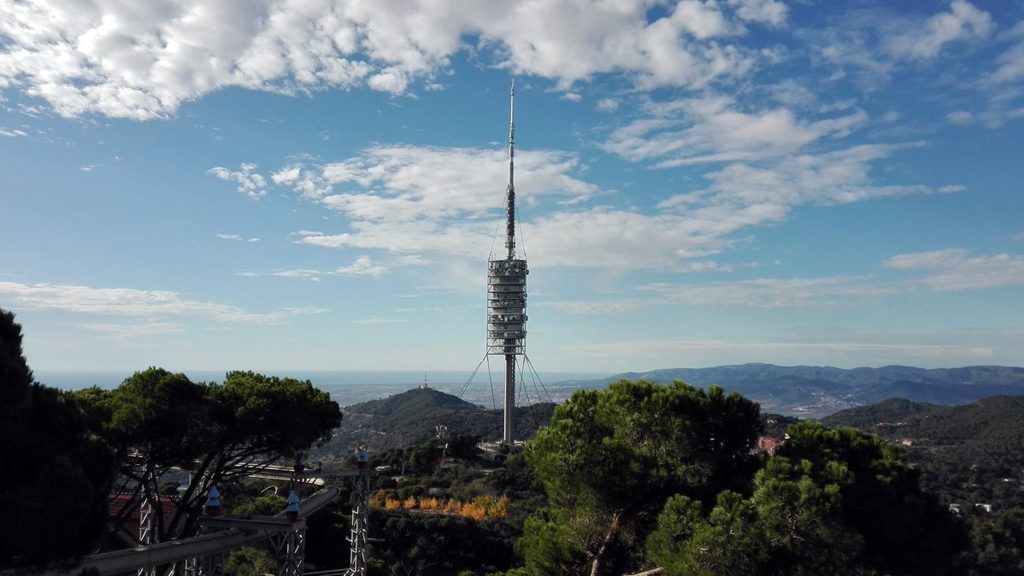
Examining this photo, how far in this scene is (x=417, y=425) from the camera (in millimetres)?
80812

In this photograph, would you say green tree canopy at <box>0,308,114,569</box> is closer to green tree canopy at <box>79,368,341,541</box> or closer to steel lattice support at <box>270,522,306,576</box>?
steel lattice support at <box>270,522,306,576</box>

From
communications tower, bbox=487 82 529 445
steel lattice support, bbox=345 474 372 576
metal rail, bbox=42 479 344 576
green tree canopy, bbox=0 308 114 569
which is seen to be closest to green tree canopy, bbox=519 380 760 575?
steel lattice support, bbox=345 474 372 576

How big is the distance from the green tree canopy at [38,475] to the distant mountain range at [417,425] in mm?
57830

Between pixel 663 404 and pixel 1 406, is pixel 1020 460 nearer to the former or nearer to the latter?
pixel 663 404

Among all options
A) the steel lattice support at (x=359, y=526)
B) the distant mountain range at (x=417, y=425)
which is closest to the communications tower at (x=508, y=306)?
the distant mountain range at (x=417, y=425)

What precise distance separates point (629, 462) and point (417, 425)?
74.1 meters

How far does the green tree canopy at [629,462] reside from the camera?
30.8ft

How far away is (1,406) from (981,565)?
2287cm

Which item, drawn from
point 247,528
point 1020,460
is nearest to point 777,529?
point 247,528

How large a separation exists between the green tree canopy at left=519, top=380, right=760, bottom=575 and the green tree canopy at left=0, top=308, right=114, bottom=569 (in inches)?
248

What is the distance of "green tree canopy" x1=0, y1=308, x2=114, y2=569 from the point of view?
5.04 metres

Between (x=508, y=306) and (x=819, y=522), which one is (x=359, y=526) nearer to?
(x=819, y=522)

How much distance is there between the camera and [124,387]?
9625mm

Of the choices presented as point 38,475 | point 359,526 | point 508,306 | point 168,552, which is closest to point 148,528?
point 359,526
